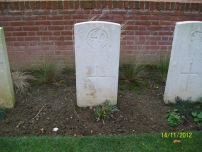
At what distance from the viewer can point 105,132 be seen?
296cm

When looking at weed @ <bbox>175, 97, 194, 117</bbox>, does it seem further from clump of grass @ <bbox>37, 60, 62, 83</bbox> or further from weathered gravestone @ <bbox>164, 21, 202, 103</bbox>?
clump of grass @ <bbox>37, 60, 62, 83</bbox>

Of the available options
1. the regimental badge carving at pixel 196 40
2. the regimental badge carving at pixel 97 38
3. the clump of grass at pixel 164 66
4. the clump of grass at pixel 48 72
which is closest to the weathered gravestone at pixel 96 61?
the regimental badge carving at pixel 97 38

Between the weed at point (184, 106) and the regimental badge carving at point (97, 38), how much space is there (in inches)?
61.8

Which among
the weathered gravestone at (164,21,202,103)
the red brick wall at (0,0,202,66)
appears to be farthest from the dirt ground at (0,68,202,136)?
the red brick wall at (0,0,202,66)

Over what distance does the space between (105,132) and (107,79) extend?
812 mm

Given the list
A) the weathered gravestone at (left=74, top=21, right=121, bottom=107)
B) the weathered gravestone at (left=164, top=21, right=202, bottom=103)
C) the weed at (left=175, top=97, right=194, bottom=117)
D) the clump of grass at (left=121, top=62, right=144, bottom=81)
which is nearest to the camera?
the weathered gravestone at (left=74, top=21, right=121, bottom=107)

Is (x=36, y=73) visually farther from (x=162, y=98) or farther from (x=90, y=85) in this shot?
(x=162, y=98)

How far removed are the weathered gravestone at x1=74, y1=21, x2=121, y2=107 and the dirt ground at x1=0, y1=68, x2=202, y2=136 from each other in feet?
0.85

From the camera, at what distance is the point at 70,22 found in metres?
4.46

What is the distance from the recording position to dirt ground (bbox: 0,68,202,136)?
3000 mm

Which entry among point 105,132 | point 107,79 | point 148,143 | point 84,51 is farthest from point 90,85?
point 148,143
